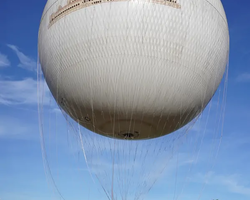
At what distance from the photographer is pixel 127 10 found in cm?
1200

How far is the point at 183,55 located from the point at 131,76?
215 centimetres

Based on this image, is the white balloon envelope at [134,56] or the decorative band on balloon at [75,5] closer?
the white balloon envelope at [134,56]

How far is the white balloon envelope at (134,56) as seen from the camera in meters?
12.1

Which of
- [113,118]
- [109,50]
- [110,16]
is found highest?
[110,16]

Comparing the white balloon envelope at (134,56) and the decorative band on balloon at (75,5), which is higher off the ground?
the decorative band on balloon at (75,5)

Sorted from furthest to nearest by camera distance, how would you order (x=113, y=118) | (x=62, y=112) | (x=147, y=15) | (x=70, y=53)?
(x=62, y=112), (x=113, y=118), (x=70, y=53), (x=147, y=15)

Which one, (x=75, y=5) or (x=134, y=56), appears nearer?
(x=134, y=56)

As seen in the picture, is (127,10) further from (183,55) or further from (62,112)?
(62,112)

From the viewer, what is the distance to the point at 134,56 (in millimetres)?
12195

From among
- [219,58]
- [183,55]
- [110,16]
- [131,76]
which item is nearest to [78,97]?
[131,76]

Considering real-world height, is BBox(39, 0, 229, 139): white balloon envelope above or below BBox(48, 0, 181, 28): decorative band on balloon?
below

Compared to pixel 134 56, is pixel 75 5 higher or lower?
higher

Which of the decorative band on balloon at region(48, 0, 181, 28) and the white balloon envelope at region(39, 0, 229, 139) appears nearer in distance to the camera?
the white balloon envelope at region(39, 0, 229, 139)

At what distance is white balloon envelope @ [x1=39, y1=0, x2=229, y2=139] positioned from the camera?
12062 millimetres
